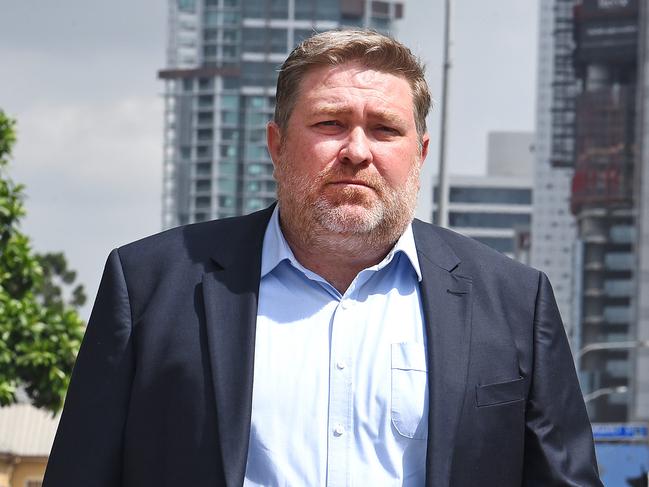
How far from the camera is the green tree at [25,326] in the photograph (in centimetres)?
1703

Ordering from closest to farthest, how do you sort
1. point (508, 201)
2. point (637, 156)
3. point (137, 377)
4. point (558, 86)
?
1. point (137, 377)
2. point (637, 156)
3. point (558, 86)
4. point (508, 201)

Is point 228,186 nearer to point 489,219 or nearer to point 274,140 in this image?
point 489,219

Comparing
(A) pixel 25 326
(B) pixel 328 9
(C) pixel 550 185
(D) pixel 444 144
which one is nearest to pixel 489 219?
(C) pixel 550 185

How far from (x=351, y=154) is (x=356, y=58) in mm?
261

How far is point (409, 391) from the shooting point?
361cm

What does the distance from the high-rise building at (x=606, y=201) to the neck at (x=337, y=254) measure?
145972 millimetres

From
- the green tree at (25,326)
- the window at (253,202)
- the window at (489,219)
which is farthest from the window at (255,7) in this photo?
the green tree at (25,326)

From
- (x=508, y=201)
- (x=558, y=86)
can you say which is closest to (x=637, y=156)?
(x=558, y=86)

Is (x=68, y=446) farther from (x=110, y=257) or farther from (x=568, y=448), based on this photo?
(x=568, y=448)

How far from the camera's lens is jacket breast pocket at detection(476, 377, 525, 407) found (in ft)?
11.8

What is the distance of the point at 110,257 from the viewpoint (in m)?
3.75

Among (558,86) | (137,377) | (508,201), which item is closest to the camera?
(137,377)

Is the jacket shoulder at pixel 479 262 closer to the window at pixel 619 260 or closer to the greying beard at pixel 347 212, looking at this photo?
the greying beard at pixel 347 212

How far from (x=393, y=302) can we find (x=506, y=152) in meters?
195
